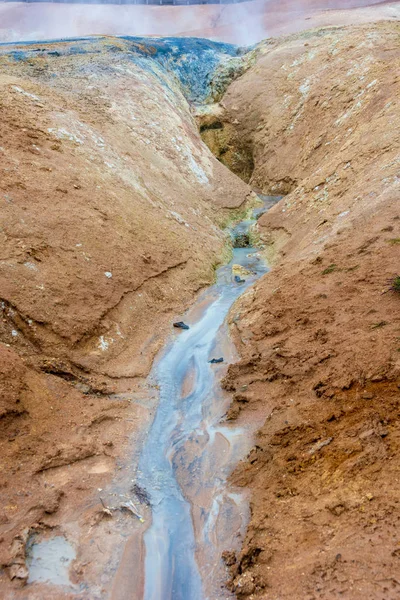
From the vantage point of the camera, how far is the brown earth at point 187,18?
21625mm

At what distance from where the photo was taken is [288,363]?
698cm

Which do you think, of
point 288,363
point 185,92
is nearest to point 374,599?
point 288,363

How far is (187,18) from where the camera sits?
2462cm

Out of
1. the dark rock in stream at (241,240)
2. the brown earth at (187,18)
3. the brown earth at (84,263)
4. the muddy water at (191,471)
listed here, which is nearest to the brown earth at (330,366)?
the muddy water at (191,471)

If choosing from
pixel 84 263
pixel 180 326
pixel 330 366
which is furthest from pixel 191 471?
pixel 84 263

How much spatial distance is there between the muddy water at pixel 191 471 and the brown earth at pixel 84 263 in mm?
387

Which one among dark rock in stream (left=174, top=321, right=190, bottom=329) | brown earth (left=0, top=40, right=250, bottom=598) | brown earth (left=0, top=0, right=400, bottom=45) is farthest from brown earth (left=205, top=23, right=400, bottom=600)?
brown earth (left=0, top=0, right=400, bottom=45)

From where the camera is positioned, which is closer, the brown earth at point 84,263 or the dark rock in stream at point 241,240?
the brown earth at point 84,263

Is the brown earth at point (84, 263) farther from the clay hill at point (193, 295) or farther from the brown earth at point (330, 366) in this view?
the brown earth at point (330, 366)

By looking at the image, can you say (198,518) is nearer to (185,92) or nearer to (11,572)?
(11,572)

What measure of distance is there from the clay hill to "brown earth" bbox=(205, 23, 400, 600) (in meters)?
0.03

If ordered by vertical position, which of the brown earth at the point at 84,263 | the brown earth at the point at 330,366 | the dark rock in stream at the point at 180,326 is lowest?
the brown earth at the point at 330,366

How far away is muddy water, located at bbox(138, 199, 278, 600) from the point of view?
15.7 feet

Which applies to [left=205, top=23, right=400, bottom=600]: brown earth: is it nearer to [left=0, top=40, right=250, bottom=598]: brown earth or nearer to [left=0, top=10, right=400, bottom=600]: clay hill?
[left=0, top=10, right=400, bottom=600]: clay hill
